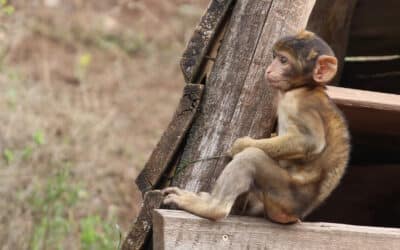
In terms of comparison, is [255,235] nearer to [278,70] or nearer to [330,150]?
[330,150]

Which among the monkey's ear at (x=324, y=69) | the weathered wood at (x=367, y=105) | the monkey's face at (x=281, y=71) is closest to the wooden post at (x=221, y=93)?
the monkey's face at (x=281, y=71)

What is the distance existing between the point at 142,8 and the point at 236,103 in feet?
31.7

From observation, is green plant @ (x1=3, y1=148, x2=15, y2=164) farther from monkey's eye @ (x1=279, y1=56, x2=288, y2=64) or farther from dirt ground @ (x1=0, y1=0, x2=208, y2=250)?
monkey's eye @ (x1=279, y1=56, x2=288, y2=64)

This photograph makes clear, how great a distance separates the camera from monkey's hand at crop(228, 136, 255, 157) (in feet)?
14.0

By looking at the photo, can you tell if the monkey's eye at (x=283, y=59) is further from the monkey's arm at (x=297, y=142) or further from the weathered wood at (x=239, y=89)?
the monkey's arm at (x=297, y=142)

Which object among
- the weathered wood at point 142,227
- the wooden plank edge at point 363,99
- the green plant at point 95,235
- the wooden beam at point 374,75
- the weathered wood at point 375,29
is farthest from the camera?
the green plant at point 95,235

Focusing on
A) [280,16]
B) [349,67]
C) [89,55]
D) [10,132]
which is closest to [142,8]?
[89,55]

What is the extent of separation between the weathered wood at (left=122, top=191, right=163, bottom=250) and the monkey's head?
779 millimetres


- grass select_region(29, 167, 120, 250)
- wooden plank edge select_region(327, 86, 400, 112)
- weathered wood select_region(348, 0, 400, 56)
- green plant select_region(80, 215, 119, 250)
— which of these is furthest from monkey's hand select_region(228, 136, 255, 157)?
green plant select_region(80, 215, 119, 250)

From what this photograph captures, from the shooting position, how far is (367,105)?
184 inches

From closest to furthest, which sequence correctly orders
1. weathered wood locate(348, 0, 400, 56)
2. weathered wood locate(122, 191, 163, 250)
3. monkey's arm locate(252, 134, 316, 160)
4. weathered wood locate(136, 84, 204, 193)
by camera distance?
monkey's arm locate(252, 134, 316, 160)
weathered wood locate(122, 191, 163, 250)
weathered wood locate(136, 84, 204, 193)
weathered wood locate(348, 0, 400, 56)

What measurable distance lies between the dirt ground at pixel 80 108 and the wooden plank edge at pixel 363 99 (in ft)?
16.5

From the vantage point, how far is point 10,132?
10789 mm

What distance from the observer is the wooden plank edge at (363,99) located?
4.64 metres
